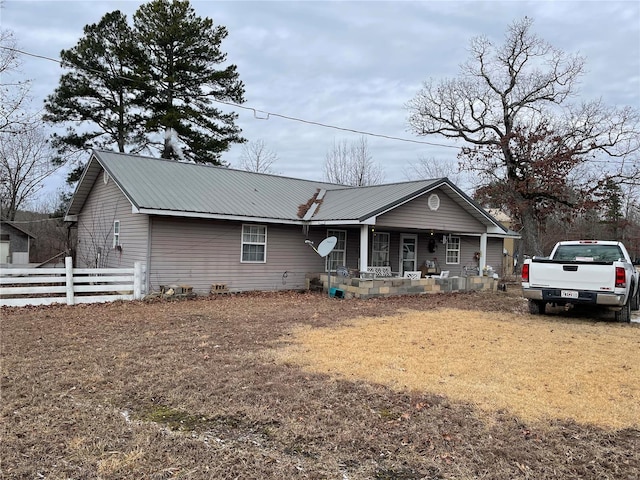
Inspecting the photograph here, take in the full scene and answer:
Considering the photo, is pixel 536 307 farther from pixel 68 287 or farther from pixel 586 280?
pixel 68 287

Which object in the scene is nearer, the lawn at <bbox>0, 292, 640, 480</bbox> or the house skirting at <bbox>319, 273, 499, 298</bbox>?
the lawn at <bbox>0, 292, 640, 480</bbox>

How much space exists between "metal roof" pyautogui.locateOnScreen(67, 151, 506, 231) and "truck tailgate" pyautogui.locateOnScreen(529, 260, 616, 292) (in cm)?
519

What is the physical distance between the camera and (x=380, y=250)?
59.4 feet

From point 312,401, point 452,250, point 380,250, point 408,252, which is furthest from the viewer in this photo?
point 452,250

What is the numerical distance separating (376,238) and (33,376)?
13.9 metres

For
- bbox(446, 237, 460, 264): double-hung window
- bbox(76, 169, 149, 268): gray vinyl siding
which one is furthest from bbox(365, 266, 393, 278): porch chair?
bbox(76, 169, 149, 268): gray vinyl siding

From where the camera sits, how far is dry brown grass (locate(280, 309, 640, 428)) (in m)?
4.82

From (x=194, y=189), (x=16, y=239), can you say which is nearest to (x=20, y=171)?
(x=16, y=239)

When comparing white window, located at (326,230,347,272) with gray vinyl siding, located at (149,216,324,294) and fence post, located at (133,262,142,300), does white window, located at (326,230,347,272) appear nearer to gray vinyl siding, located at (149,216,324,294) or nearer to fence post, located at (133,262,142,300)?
gray vinyl siding, located at (149,216,324,294)

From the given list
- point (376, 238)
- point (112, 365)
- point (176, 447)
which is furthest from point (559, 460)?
point (376, 238)

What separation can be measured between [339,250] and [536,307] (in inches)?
294

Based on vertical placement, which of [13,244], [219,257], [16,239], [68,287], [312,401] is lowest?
[312,401]

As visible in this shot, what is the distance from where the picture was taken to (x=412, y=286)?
1509 cm

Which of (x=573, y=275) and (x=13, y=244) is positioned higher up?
(x=13, y=244)
